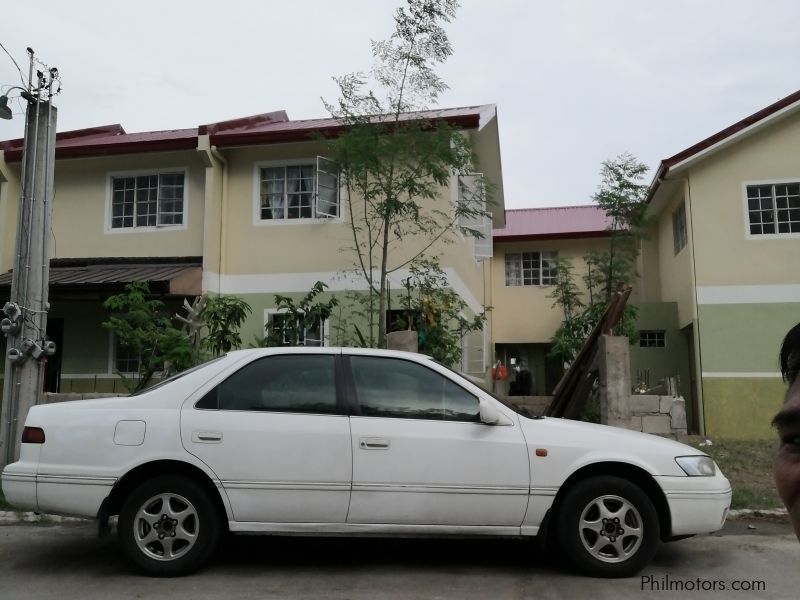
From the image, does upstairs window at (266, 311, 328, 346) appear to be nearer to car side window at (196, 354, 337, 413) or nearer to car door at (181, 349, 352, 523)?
car side window at (196, 354, 337, 413)

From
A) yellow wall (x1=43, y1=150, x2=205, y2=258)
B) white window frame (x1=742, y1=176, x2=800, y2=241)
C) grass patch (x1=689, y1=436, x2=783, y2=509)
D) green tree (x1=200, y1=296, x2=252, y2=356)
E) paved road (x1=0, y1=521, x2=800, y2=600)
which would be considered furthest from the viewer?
white window frame (x1=742, y1=176, x2=800, y2=241)

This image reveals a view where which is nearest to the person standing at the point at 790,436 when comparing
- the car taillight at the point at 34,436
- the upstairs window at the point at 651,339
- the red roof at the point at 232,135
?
the car taillight at the point at 34,436

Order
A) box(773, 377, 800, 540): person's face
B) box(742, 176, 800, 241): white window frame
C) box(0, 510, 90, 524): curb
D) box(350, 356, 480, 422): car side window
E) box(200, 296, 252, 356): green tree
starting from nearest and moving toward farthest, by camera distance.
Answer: box(773, 377, 800, 540): person's face, box(350, 356, 480, 422): car side window, box(0, 510, 90, 524): curb, box(200, 296, 252, 356): green tree, box(742, 176, 800, 241): white window frame

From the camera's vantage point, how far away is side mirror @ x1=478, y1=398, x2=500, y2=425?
17.1 ft

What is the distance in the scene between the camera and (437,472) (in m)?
5.18

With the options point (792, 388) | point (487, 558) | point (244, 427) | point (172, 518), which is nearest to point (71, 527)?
point (172, 518)

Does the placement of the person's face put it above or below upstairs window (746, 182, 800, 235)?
below

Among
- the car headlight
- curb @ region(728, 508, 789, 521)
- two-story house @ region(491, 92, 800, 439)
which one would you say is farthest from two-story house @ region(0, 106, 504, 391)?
the car headlight

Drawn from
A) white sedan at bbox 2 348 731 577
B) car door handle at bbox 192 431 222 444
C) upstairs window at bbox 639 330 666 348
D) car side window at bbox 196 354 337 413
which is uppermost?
upstairs window at bbox 639 330 666 348

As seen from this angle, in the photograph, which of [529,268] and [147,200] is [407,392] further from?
[529,268]

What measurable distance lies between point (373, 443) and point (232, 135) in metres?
8.71

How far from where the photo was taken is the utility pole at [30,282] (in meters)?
8.34

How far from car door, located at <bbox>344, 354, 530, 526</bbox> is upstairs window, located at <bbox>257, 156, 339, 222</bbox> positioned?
761cm

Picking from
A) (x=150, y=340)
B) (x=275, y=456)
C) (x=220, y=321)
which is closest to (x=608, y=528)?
(x=275, y=456)
